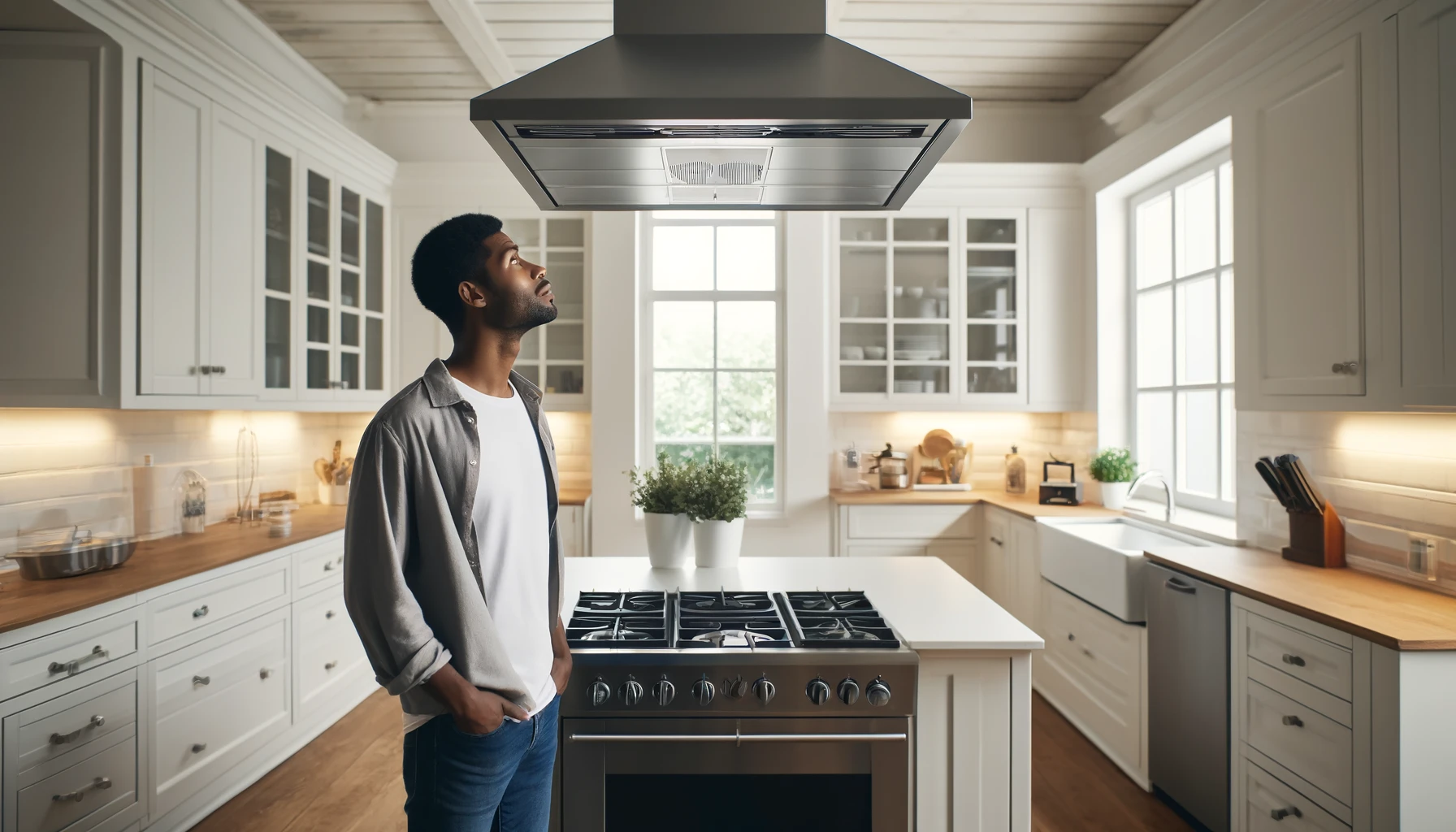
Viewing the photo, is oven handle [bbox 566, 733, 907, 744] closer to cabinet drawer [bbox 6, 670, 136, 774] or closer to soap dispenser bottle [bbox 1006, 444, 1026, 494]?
cabinet drawer [bbox 6, 670, 136, 774]

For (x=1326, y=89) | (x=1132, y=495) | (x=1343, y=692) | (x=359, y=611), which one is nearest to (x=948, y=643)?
(x=1343, y=692)

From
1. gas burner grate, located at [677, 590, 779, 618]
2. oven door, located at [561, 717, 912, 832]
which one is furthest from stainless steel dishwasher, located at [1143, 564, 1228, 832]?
gas burner grate, located at [677, 590, 779, 618]

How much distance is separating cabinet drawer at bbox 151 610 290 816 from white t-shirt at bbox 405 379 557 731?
5.22 feet

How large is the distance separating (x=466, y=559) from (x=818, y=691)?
76 cm

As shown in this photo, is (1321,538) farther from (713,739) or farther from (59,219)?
(59,219)

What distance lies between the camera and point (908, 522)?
13.2 feet

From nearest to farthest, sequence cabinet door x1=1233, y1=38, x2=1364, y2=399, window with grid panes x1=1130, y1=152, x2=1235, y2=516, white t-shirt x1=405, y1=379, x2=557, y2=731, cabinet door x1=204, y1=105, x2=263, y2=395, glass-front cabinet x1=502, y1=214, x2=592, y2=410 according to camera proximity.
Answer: white t-shirt x1=405, y1=379, x2=557, y2=731 < cabinet door x1=1233, y1=38, x2=1364, y2=399 < cabinet door x1=204, y1=105, x2=263, y2=395 < window with grid panes x1=1130, y1=152, x2=1235, y2=516 < glass-front cabinet x1=502, y1=214, x2=592, y2=410

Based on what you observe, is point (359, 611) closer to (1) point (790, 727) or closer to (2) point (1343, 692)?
(1) point (790, 727)

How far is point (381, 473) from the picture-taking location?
1.22m

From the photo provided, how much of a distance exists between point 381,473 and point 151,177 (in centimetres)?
204

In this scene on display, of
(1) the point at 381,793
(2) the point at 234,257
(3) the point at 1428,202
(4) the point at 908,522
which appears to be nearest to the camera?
(3) the point at 1428,202

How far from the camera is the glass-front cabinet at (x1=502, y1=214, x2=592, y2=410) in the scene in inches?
166

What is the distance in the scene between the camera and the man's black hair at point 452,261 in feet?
4.51

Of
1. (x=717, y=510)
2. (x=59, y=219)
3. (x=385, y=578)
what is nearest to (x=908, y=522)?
(x=717, y=510)
